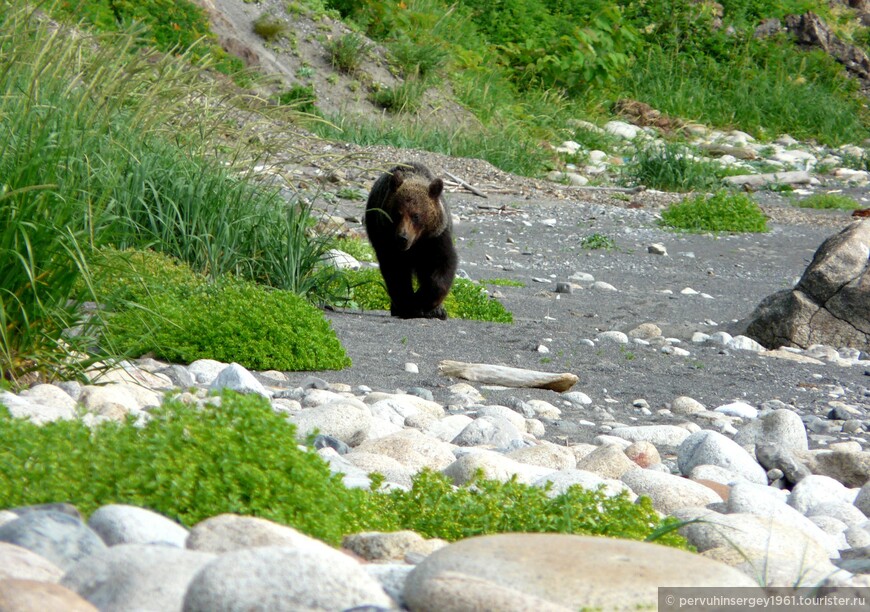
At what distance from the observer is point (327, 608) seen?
2082mm

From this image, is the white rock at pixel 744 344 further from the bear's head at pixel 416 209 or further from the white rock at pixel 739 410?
the bear's head at pixel 416 209

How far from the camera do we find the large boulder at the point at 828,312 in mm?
8242

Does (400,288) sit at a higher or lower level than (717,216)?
higher

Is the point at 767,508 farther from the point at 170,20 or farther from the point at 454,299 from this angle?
the point at 170,20

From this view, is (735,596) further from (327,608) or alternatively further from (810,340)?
(810,340)

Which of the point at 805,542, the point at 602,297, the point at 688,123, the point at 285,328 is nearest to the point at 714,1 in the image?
the point at 688,123

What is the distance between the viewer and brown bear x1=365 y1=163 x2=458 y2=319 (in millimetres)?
8117

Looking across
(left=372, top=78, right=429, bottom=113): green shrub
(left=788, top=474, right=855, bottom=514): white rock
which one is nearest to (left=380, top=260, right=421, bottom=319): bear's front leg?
(left=788, top=474, right=855, bottom=514): white rock

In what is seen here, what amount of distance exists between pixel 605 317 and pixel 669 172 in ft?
32.3

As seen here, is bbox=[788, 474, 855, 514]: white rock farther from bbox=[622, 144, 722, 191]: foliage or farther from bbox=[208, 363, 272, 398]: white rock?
bbox=[622, 144, 722, 191]: foliage

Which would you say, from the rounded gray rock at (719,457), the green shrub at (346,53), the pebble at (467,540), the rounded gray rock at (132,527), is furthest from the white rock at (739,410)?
the green shrub at (346,53)

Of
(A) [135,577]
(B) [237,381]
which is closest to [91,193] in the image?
(B) [237,381]

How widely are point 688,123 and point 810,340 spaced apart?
16481 mm

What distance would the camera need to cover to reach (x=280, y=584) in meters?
2.09
